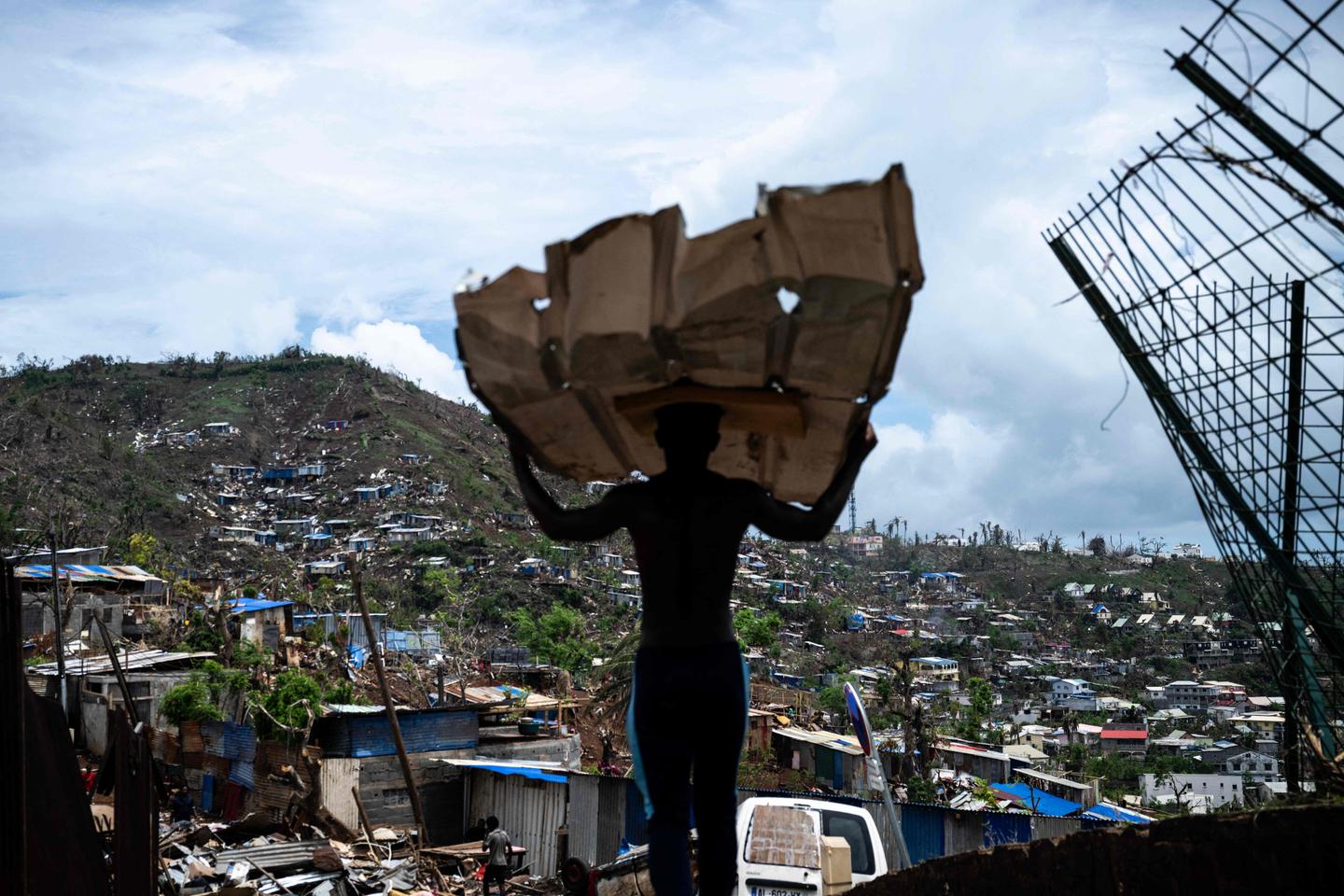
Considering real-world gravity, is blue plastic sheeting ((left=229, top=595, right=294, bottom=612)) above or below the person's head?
below

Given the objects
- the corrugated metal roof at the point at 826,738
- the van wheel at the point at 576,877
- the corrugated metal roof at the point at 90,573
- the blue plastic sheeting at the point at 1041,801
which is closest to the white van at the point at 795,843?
the van wheel at the point at 576,877

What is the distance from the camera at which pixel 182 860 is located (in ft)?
46.7

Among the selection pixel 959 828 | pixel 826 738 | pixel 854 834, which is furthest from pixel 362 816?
pixel 826 738

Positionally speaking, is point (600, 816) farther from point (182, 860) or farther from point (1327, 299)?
point (1327, 299)

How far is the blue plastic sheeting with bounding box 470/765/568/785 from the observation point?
18.2m

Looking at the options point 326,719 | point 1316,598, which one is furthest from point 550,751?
point 1316,598

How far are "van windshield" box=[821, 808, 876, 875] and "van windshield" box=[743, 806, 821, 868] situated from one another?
0.65ft

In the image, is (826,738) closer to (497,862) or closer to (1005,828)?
(1005,828)

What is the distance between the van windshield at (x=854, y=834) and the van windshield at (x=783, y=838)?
20 centimetres

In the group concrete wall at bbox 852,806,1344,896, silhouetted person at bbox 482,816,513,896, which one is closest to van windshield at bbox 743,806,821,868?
concrete wall at bbox 852,806,1344,896

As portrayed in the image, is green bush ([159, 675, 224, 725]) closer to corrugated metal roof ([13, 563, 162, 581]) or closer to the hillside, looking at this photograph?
corrugated metal roof ([13, 563, 162, 581])

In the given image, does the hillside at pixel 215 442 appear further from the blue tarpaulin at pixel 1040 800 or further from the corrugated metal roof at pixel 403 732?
the blue tarpaulin at pixel 1040 800

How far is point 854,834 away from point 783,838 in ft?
2.36

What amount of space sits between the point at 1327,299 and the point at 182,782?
23.0 metres
